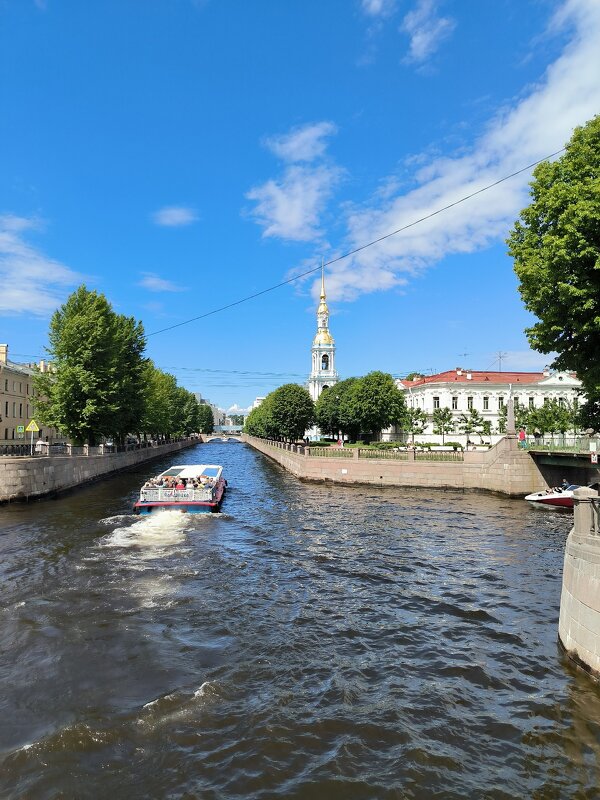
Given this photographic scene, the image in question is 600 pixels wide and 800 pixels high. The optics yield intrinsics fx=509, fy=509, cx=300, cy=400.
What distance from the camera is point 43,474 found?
32.9 meters

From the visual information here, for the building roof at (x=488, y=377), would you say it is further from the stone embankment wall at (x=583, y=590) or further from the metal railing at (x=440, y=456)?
the stone embankment wall at (x=583, y=590)

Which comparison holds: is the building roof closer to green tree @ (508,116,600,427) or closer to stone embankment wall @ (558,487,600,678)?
green tree @ (508,116,600,427)

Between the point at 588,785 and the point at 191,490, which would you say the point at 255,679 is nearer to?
the point at 588,785

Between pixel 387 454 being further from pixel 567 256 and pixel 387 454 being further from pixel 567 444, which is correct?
pixel 567 256

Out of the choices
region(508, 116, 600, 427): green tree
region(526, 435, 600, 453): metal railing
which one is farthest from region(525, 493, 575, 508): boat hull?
region(508, 116, 600, 427): green tree

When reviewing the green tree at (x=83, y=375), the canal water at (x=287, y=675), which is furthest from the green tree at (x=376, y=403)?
the canal water at (x=287, y=675)

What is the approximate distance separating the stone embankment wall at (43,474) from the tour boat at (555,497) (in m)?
32.3

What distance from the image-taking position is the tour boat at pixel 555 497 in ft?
107

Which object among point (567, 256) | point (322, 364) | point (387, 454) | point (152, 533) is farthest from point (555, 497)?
point (322, 364)

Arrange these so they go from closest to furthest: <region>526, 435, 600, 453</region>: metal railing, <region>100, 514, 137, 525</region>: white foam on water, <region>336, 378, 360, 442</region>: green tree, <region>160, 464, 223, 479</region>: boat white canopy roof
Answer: <region>100, 514, 137, 525</region>: white foam on water, <region>526, 435, 600, 453</region>: metal railing, <region>160, 464, 223, 479</region>: boat white canopy roof, <region>336, 378, 360, 442</region>: green tree

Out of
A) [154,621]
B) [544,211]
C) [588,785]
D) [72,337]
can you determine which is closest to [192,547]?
[154,621]

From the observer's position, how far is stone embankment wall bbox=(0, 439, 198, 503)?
99.6ft

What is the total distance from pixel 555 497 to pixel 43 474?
33147mm

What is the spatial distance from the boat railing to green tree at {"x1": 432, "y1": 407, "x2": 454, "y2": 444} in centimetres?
6359
